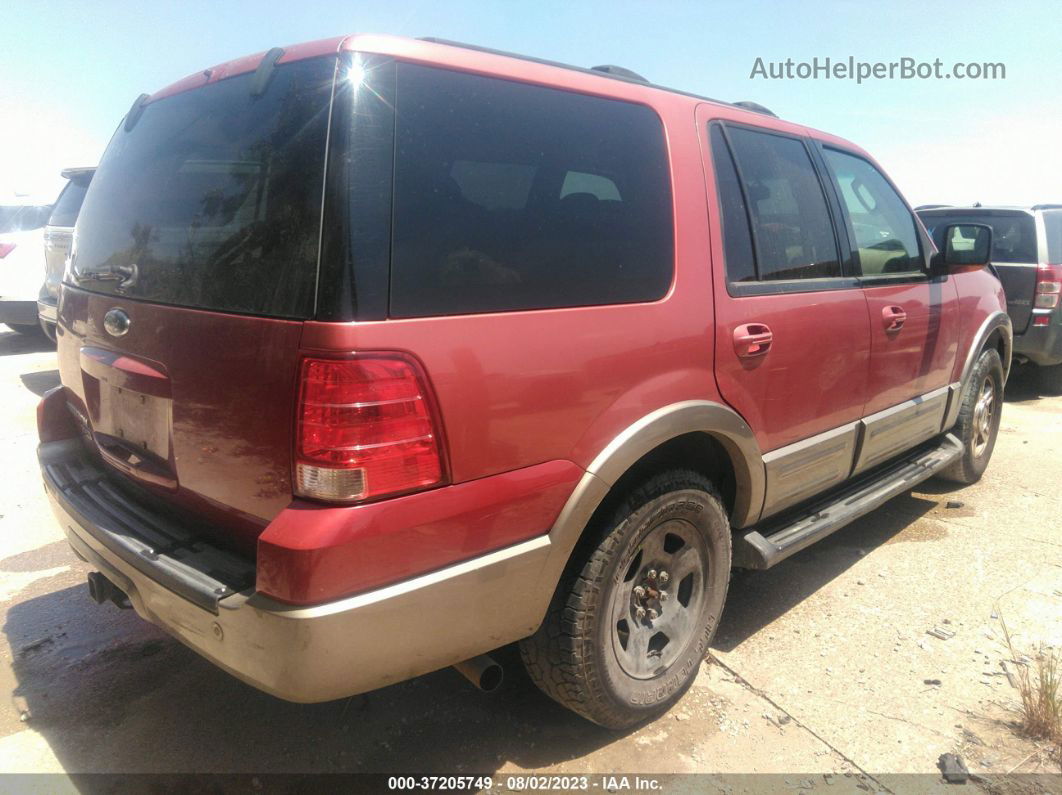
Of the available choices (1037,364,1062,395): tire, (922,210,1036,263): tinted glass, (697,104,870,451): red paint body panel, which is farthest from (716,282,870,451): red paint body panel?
(1037,364,1062,395): tire

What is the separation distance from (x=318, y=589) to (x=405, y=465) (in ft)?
1.07

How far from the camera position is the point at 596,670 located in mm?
2219

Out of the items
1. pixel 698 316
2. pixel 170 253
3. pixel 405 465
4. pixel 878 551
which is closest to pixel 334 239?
pixel 405 465

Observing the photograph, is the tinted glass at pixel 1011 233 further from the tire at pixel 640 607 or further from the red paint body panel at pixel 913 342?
the tire at pixel 640 607

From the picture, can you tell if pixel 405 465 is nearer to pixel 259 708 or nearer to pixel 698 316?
pixel 698 316

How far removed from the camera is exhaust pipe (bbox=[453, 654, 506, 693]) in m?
2.10

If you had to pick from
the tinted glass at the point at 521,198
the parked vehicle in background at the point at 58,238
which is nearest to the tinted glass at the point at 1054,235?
the tinted glass at the point at 521,198

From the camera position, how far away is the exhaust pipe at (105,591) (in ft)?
7.70

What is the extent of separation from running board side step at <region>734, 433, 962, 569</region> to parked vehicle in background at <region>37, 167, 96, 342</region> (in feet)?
18.7

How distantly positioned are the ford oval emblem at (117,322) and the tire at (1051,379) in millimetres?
8338

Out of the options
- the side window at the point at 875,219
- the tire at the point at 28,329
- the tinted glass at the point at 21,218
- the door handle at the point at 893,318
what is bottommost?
the tire at the point at 28,329

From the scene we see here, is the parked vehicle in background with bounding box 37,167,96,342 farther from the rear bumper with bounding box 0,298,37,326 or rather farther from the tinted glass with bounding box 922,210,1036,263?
the tinted glass with bounding box 922,210,1036,263

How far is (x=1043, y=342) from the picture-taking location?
697cm

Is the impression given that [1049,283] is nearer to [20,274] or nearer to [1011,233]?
[1011,233]
